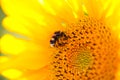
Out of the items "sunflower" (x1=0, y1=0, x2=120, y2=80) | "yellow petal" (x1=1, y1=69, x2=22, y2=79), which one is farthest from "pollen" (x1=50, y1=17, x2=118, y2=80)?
"yellow petal" (x1=1, y1=69, x2=22, y2=79)

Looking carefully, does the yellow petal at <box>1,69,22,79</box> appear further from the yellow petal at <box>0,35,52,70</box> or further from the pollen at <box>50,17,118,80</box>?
the pollen at <box>50,17,118,80</box>

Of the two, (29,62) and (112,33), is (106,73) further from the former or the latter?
(29,62)

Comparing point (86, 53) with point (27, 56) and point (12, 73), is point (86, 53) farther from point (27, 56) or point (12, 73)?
point (12, 73)

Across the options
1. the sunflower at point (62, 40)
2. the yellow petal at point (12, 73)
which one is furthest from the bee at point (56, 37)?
the yellow petal at point (12, 73)

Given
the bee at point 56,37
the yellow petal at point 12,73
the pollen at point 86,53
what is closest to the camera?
the pollen at point 86,53

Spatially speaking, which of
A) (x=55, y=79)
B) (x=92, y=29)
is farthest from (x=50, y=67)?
(x=92, y=29)

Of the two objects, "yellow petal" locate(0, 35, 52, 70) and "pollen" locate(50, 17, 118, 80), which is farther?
"yellow petal" locate(0, 35, 52, 70)

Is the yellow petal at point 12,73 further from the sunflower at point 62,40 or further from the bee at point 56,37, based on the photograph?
the bee at point 56,37

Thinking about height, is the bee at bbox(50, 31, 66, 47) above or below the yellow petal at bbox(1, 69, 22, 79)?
above

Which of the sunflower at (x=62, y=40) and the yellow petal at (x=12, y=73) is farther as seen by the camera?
the yellow petal at (x=12, y=73)
